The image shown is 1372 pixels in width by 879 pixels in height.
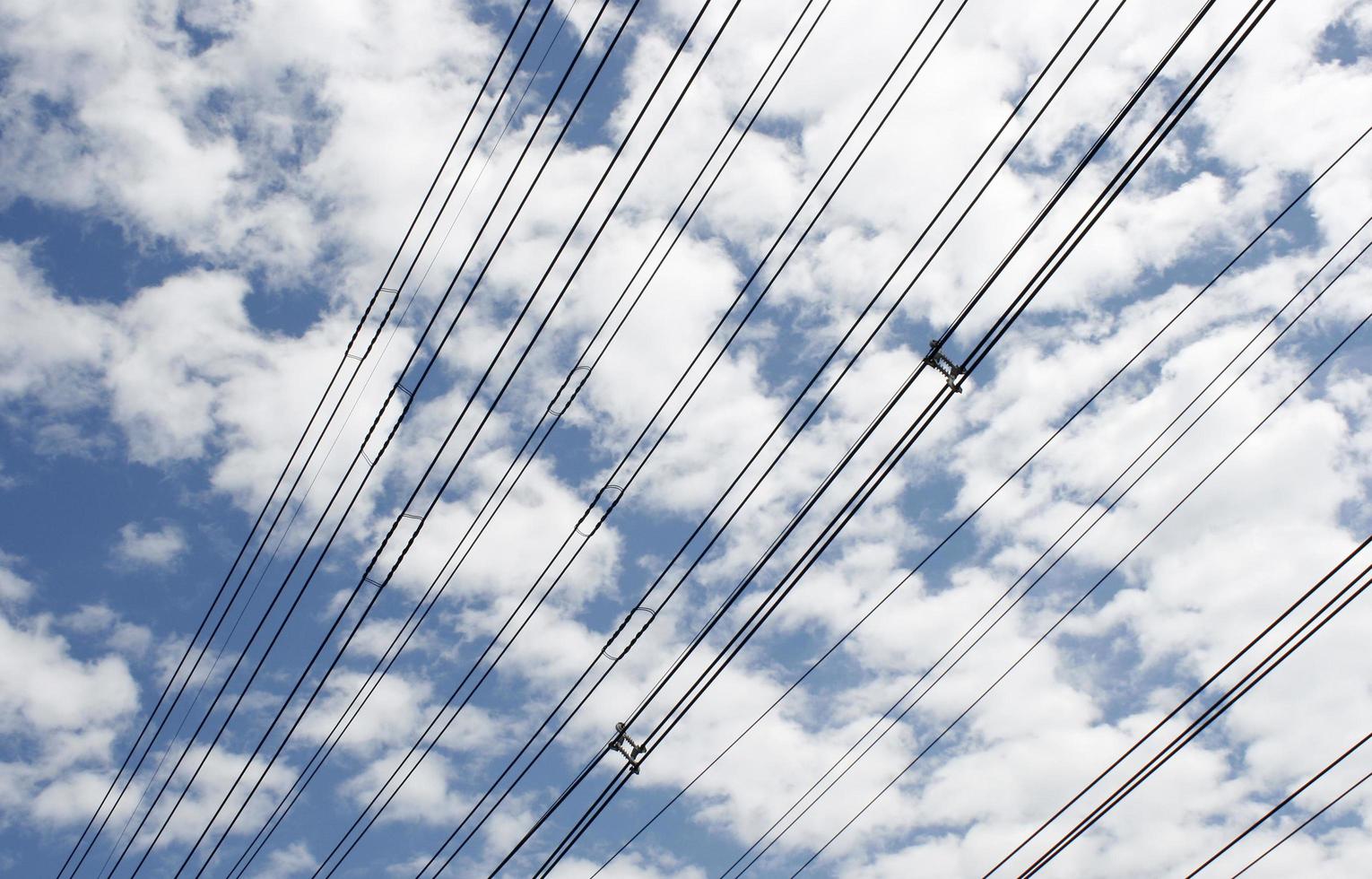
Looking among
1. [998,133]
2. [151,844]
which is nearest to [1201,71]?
[998,133]

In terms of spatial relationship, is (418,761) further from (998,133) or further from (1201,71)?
(1201,71)

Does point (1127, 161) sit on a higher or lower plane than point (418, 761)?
higher

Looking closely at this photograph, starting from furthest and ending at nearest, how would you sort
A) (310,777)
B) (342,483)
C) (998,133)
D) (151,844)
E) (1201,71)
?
(151,844)
(310,777)
(342,483)
(998,133)
(1201,71)

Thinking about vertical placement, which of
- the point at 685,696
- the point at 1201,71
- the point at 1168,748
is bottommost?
the point at 1168,748

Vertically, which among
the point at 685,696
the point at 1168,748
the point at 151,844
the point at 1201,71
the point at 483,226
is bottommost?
the point at 1168,748

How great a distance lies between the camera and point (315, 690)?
41.4 ft

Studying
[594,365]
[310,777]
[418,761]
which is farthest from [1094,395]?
[310,777]

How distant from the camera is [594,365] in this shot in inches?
408

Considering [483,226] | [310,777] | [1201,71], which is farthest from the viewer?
[310,777]

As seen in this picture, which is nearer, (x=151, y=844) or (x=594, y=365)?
(x=594, y=365)

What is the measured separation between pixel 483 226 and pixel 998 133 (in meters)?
4.77

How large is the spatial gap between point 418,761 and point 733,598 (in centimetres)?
512

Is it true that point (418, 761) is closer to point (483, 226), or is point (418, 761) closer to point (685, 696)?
point (685, 696)

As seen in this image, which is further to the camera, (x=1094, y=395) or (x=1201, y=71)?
(x=1094, y=395)
